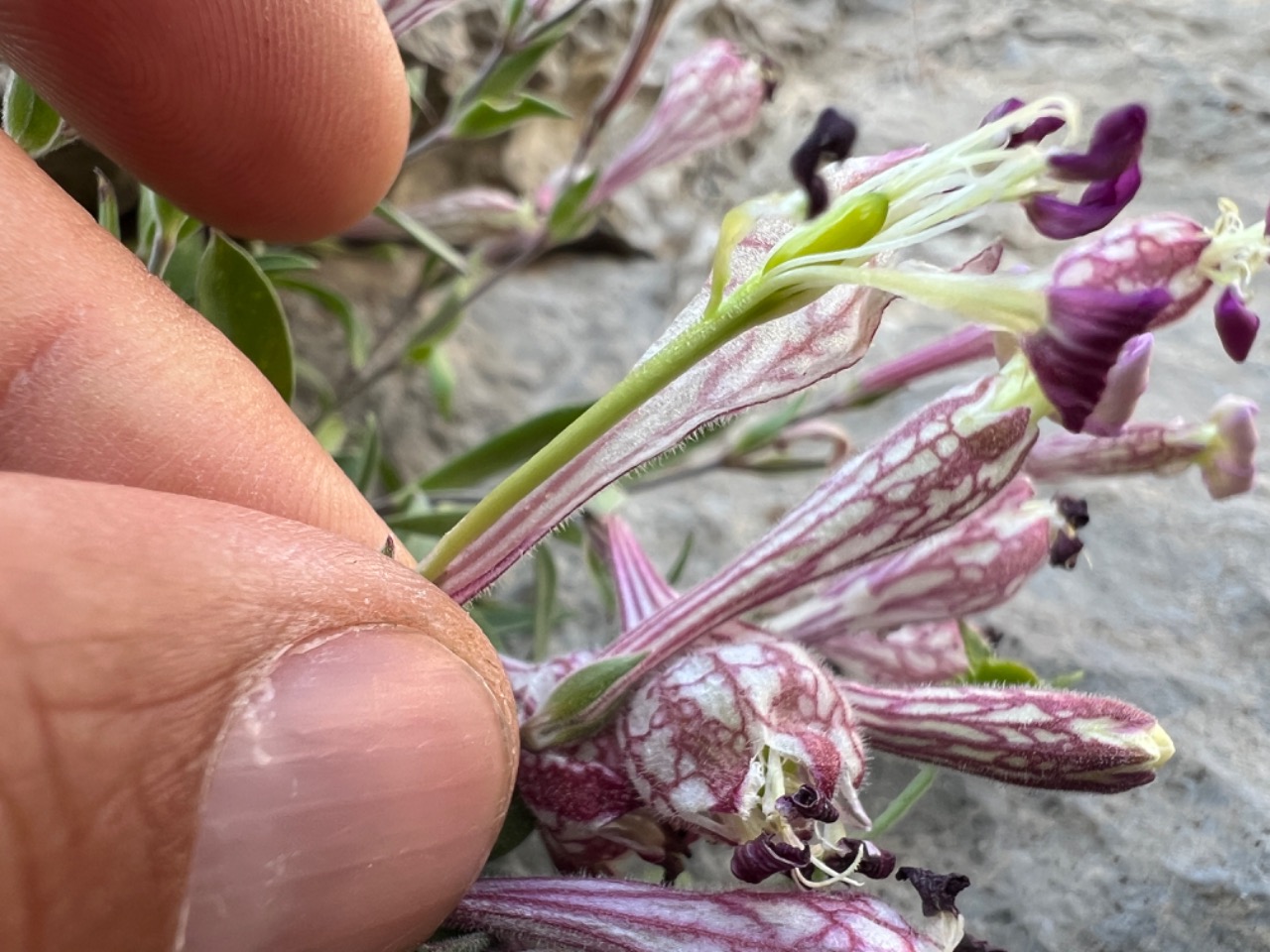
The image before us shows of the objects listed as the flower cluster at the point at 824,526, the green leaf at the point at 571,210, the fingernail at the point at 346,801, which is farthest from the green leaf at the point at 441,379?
the fingernail at the point at 346,801

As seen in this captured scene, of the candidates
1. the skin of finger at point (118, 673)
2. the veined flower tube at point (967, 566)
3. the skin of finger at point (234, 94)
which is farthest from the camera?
the veined flower tube at point (967, 566)

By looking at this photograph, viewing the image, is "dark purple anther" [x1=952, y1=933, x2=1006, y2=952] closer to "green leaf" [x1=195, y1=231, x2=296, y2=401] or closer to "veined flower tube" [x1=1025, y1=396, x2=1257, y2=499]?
"veined flower tube" [x1=1025, y1=396, x2=1257, y2=499]

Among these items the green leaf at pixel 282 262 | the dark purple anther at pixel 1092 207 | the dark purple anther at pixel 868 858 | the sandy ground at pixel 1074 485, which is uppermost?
the dark purple anther at pixel 1092 207

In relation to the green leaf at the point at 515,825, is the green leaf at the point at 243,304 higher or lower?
higher

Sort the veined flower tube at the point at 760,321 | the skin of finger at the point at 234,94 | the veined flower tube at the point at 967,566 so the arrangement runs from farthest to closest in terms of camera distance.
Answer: the veined flower tube at the point at 967,566 < the skin of finger at the point at 234,94 < the veined flower tube at the point at 760,321

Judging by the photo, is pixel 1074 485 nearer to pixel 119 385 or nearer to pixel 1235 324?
pixel 1235 324

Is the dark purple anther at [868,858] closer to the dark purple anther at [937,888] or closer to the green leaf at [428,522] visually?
the dark purple anther at [937,888]
